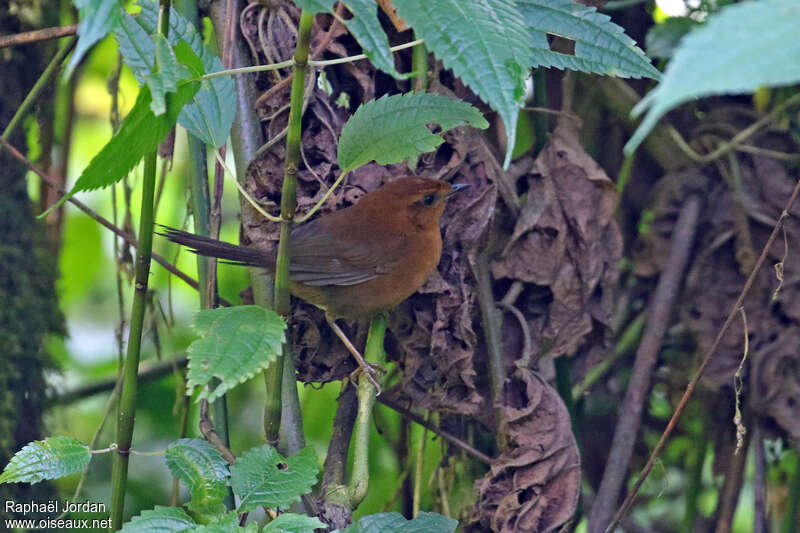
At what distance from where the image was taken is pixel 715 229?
3508mm

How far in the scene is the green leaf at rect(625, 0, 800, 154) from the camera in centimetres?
77

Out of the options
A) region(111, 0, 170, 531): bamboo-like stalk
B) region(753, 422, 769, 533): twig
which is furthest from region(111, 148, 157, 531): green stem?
region(753, 422, 769, 533): twig

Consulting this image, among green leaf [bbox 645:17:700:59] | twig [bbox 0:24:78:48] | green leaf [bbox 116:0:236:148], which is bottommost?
green leaf [bbox 116:0:236:148]

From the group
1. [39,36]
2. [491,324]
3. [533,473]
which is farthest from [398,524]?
[39,36]

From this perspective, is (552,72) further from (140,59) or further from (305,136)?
(140,59)

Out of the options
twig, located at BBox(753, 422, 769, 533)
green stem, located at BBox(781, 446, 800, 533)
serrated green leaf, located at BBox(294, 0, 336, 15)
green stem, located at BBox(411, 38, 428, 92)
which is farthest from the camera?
green stem, located at BBox(781, 446, 800, 533)

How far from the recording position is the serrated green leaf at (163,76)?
1.29m

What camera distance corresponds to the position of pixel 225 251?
2451mm

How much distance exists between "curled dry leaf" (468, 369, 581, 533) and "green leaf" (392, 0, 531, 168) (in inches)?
57.2

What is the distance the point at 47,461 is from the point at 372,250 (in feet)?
5.12

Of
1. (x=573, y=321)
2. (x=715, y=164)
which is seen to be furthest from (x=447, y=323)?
(x=715, y=164)

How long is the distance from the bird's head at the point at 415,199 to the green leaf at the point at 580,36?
975 millimetres

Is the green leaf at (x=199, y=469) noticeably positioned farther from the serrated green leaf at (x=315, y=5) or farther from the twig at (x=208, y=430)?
the serrated green leaf at (x=315, y=5)

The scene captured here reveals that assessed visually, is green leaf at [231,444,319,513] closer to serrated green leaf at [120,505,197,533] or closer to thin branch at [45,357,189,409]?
serrated green leaf at [120,505,197,533]
